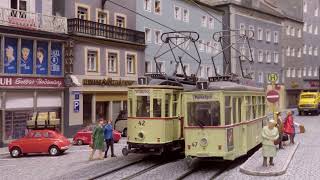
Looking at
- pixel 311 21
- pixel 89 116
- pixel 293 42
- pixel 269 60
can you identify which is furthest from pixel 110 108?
pixel 311 21

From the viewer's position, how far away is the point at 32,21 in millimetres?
32219

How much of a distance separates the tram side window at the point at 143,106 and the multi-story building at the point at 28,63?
10.2 meters

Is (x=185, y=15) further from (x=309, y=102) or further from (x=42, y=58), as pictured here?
(x=42, y=58)

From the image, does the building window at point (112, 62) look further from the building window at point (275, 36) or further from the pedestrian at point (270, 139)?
the building window at point (275, 36)

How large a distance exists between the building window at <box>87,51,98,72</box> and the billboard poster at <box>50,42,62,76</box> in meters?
2.79

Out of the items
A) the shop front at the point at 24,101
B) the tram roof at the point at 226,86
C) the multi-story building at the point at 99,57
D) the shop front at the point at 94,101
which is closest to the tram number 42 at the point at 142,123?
the tram roof at the point at 226,86

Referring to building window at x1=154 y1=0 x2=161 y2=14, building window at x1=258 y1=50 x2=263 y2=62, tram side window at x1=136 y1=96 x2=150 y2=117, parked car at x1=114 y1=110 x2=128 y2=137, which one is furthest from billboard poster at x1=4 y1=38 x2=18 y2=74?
building window at x1=258 y1=50 x2=263 y2=62

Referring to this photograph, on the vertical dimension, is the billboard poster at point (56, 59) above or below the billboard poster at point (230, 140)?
above

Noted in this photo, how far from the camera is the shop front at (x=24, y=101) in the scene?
1199 inches

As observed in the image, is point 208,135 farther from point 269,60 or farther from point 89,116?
point 269,60

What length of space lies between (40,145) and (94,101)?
12.6 m

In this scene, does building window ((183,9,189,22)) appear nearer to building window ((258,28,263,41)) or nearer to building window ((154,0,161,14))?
building window ((154,0,161,14))

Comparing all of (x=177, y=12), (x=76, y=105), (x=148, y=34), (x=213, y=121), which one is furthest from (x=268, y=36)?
(x=213, y=121)

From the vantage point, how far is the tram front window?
17.8 metres
